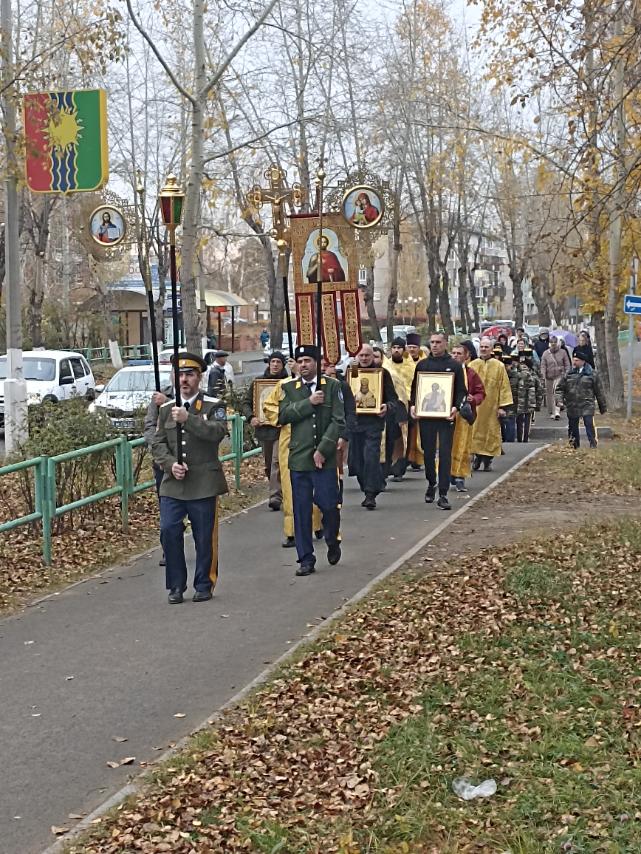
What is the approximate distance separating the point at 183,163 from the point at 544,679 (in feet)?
79.6

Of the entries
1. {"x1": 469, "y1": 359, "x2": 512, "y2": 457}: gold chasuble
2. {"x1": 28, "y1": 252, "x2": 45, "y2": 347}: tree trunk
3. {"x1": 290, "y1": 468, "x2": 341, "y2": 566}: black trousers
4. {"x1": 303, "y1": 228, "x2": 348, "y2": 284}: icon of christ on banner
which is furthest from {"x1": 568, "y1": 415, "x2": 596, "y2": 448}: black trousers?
{"x1": 28, "y1": 252, "x2": 45, "y2": 347}: tree trunk

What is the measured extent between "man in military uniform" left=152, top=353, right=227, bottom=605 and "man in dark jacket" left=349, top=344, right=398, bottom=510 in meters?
5.06

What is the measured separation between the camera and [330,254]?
64.1ft

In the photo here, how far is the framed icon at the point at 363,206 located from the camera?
19109mm

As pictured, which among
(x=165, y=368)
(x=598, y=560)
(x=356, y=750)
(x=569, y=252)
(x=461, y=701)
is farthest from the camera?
(x=165, y=368)

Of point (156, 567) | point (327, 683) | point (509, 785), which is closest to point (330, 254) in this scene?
point (156, 567)

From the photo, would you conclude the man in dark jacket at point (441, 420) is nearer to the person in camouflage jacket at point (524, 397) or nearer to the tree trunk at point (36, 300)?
the person in camouflage jacket at point (524, 397)

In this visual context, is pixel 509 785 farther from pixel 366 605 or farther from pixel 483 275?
pixel 483 275

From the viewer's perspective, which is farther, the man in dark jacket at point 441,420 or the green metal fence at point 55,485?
the man in dark jacket at point 441,420

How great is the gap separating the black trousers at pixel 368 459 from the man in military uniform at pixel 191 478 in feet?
16.7

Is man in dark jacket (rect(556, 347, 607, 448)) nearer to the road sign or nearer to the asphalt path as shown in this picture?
the road sign

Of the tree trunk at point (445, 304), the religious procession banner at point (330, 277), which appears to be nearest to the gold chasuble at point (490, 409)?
the religious procession banner at point (330, 277)

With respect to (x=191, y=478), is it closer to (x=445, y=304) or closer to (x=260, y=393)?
(x=260, y=393)

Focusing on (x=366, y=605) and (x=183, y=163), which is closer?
Result: (x=366, y=605)
